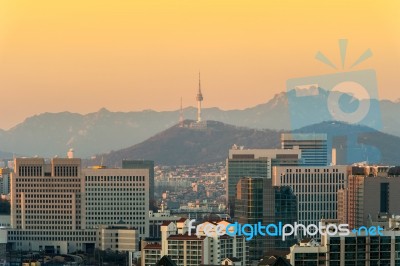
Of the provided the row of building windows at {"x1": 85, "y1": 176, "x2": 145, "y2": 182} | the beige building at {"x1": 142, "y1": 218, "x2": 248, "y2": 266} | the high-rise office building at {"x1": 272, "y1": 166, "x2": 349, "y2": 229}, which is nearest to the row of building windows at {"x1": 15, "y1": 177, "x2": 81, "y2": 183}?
the row of building windows at {"x1": 85, "y1": 176, "x2": 145, "y2": 182}

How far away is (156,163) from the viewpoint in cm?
8488

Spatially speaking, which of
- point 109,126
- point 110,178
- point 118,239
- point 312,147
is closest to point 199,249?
point 118,239

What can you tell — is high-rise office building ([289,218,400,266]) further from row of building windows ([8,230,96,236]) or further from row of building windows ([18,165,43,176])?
row of building windows ([18,165,43,176])

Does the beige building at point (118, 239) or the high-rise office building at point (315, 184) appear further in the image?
the high-rise office building at point (315, 184)

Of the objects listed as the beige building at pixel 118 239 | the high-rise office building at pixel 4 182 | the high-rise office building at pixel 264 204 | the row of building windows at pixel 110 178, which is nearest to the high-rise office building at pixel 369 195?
the high-rise office building at pixel 264 204

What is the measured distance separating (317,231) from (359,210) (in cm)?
1523

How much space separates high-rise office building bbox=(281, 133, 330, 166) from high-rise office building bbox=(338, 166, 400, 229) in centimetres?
1035

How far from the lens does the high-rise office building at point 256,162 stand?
63125 mm

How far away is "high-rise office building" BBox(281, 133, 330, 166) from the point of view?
63.5 metres

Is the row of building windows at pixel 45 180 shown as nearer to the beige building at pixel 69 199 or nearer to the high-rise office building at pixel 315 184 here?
the beige building at pixel 69 199

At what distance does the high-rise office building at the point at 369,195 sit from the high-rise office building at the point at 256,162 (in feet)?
31.5

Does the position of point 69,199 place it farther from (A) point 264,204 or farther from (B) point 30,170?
(A) point 264,204

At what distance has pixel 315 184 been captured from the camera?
56.1 meters

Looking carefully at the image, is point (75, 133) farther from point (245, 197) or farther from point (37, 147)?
point (245, 197)
